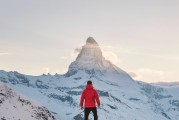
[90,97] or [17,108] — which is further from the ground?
[90,97]

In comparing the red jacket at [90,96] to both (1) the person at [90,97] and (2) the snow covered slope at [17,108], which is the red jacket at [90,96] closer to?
(1) the person at [90,97]

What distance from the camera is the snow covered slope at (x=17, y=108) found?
57594 mm

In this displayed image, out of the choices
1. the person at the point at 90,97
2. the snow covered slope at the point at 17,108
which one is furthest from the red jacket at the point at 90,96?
the snow covered slope at the point at 17,108

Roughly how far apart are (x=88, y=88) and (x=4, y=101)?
3048 centimetres

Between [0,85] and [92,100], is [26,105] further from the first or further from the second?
[92,100]

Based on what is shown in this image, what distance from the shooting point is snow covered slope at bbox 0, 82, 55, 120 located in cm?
5759

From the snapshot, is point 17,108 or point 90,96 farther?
point 17,108

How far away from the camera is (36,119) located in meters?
58.9

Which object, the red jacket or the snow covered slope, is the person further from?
the snow covered slope

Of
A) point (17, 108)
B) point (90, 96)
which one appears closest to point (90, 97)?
point (90, 96)

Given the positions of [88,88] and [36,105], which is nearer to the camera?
[88,88]

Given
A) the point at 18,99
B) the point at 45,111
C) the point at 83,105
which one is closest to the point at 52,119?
the point at 45,111

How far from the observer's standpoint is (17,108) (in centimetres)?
6000

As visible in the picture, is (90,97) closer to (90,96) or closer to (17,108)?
(90,96)
